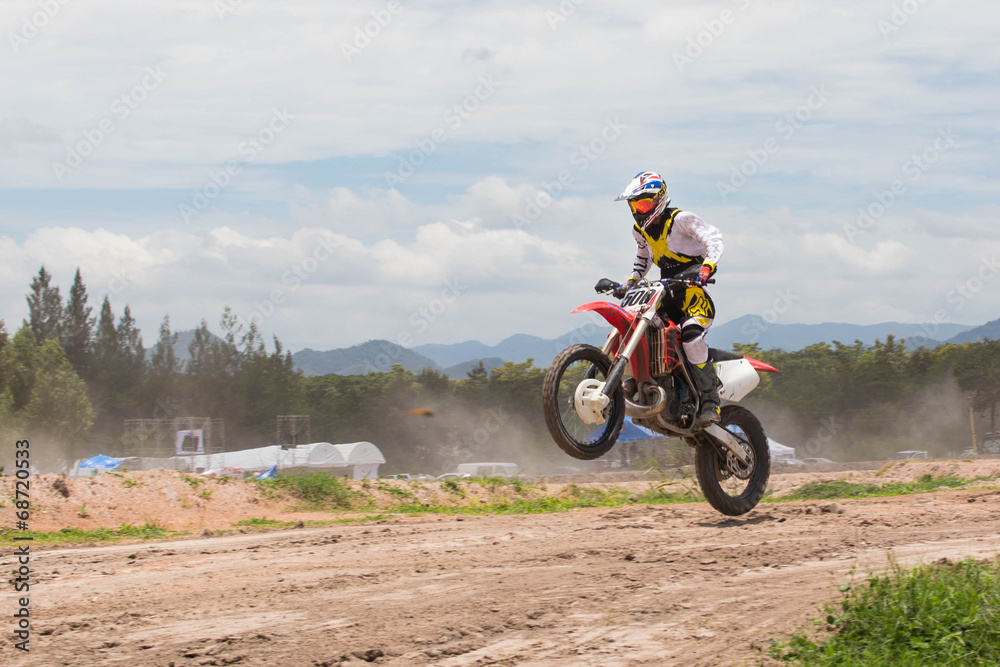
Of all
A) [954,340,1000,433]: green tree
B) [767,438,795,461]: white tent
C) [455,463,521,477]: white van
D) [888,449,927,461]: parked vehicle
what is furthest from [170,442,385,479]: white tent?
[954,340,1000,433]: green tree

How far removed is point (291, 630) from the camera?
17.3ft

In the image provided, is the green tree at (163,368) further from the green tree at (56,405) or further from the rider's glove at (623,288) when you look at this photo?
the rider's glove at (623,288)

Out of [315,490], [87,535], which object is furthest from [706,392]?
[315,490]

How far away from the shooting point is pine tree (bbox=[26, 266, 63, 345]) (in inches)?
2886

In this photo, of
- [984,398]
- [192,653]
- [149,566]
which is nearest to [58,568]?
[149,566]

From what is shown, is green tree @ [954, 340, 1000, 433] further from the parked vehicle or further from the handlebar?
the handlebar

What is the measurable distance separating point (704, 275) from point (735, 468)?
2.51 metres

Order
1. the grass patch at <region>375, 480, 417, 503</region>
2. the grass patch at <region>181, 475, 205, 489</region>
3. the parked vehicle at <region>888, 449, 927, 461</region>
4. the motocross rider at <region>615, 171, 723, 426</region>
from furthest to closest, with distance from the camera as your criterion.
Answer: the parked vehicle at <region>888, 449, 927, 461</region> < the grass patch at <region>375, 480, 417, 503</region> < the grass patch at <region>181, 475, 205, 489</region> < the motocross rider at <region>615, 171, 723, 426</region>

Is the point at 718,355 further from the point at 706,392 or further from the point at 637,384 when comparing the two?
the point at 637,384

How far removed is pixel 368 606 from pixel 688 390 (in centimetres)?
373

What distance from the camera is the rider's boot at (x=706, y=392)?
7.87 m

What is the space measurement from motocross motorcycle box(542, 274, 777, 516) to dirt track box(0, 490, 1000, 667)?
3.28 ft

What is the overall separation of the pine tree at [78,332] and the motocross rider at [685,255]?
232 ft

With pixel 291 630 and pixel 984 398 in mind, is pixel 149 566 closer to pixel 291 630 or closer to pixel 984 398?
pixel 291 630
